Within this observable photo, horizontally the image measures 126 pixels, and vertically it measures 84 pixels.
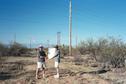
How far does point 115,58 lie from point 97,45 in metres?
4.04

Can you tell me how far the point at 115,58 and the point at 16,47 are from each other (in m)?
27.3

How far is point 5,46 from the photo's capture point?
148 feet

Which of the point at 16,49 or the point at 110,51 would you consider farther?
the point at 16,49

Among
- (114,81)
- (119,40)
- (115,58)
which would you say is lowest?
(114,81)

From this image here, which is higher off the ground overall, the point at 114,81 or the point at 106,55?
the point at 106,55

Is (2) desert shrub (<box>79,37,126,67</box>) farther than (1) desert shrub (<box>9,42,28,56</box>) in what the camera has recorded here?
No

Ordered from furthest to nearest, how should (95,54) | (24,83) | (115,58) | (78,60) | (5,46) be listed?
(5,46) → (78,60) → (95,54) → (115,58) → (24,83)

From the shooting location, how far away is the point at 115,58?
23406 millimetres

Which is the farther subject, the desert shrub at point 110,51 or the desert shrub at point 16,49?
the desert shrub at point 16,49

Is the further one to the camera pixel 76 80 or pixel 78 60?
pixel 78 60

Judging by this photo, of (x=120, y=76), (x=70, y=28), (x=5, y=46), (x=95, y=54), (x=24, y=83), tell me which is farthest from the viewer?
(x=5, y=46)

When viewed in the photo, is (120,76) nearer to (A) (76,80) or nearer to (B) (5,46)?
(A) (76,80)

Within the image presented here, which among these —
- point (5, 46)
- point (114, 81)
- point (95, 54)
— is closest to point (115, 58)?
point (95, 54)

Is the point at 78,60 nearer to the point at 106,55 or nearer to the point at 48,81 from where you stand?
the point at 106,55
